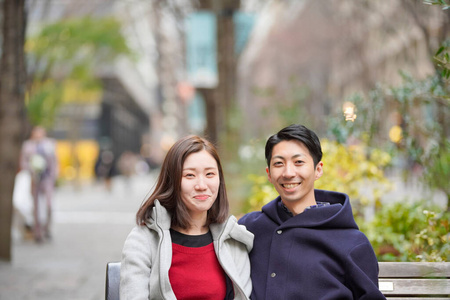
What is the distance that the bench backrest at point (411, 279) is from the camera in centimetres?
288

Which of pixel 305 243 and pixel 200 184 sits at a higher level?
pixel 200 184

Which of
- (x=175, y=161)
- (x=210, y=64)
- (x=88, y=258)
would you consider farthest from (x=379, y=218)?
(x=210, y=64)

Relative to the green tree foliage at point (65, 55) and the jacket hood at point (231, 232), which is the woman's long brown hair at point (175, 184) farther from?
the green tree foliage at point (65, 55)

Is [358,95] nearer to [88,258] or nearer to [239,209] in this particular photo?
[239,209]

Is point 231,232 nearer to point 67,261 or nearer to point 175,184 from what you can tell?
point 175,184

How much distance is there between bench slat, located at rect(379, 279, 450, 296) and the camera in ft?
9.59

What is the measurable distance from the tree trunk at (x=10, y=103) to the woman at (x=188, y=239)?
599 centimetres

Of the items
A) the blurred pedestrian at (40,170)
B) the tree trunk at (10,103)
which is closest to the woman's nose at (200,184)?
the tree trunk at (10,103)

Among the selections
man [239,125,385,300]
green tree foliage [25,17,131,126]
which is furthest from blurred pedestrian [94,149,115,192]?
man [239,125,385,300]

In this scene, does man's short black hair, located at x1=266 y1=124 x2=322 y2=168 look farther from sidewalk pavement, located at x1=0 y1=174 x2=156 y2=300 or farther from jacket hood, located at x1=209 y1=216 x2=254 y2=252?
sidewalk pavement, located at x1=0 y1=174 x2=156 y2=300

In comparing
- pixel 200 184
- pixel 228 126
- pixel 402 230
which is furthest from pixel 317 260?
pixel 228 126

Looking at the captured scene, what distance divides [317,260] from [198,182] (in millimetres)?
660

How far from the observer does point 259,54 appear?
43.9 metres

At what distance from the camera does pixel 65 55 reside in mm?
21844
